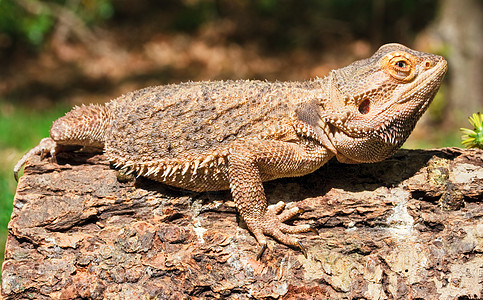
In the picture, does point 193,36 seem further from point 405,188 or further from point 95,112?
point 405,188

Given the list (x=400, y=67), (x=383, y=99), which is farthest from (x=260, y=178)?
(x=400, y=67)

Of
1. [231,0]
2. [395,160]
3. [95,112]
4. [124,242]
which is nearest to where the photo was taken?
[124,242]

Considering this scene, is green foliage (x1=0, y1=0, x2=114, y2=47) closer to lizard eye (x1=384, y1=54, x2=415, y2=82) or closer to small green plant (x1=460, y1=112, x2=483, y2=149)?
lizard eye (x1=384, y1=54, x2=415, y2=82)

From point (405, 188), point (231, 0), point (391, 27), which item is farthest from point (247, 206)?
point (231, 0)

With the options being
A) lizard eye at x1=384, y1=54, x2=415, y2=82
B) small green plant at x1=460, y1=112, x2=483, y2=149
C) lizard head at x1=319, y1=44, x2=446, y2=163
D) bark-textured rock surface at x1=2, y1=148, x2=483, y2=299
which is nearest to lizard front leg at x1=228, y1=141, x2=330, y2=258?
bark-textured rock surface at x1=2, y1=148, x2=483, y2=299

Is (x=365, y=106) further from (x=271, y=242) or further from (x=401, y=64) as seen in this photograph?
(x=271, y=242)

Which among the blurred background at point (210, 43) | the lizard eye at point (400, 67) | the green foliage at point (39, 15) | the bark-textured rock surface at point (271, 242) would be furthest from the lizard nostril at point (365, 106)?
the green foliage at point (39, 15)
